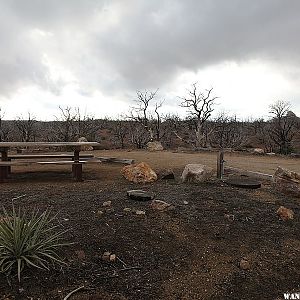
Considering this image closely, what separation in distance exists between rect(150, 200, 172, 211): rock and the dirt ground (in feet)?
0.25

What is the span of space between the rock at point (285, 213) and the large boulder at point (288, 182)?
1.08 m

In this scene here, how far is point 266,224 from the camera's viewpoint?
12.3 ft

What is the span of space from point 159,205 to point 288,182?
2.40 m

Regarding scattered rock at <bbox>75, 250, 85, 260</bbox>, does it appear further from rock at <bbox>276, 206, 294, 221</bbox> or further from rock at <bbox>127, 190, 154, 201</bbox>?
rock at <bbox>276, 206, 294, 221</bbox>

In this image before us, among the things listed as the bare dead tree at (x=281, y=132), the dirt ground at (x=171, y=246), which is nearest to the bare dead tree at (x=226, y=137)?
the bare dead tree at (x=281, y=132)

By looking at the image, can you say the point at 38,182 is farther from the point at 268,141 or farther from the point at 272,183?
the point at 268,141

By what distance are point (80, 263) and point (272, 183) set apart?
3977 millimetres

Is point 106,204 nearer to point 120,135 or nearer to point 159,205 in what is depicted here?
point 159,205

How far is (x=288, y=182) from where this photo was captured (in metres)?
5.15

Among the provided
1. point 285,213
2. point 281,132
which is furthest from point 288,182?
point 281,132

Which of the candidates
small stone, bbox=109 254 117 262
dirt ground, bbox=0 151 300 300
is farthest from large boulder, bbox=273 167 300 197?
small stone, bbox=109 254 117 262

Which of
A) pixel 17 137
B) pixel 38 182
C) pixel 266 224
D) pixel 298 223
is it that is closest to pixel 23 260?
pixel 266 224

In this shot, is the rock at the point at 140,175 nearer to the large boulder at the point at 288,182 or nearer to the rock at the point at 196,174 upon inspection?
the rock at the point at 196,174

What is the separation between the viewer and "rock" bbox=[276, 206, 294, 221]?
397cm
